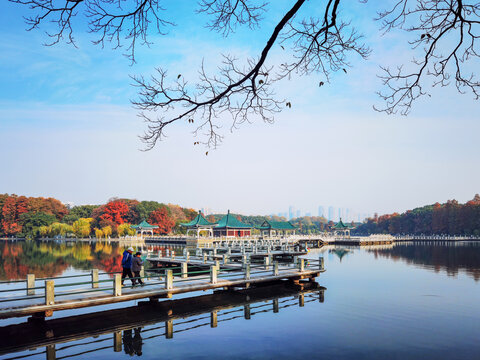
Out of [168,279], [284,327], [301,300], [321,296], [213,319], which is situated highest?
[168,279]

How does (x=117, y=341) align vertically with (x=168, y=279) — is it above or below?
below

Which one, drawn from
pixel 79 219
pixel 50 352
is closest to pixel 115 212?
pixel 79 219

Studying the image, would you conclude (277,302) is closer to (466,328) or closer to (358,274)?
(466,328)

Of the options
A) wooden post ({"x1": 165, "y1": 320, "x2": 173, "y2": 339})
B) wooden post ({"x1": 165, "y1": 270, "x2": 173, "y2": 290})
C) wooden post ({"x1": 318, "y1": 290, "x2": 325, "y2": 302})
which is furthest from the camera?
wooden post ({"x1": 318, "y1": 290, "x2": 325, "y2": 302})

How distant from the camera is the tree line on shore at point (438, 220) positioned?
370ft

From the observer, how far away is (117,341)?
15812mm

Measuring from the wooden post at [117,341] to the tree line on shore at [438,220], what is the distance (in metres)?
112

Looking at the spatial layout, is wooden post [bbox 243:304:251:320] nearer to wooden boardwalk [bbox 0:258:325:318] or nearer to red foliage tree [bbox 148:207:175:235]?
wooden boardwalk [bbox 0:258:325:318]

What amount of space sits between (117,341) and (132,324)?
6.87 feet

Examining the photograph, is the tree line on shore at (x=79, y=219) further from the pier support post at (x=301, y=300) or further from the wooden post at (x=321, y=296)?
the pier support post at (x=301, y=300)

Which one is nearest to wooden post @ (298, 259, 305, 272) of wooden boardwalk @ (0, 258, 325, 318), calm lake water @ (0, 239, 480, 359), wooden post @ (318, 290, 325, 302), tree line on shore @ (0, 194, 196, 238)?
calm lake water @ (0, 239, 480, 359)

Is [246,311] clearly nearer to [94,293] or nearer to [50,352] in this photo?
[94,293]

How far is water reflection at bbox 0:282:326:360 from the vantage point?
1490 cm

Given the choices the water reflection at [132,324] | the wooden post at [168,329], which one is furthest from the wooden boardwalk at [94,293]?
the wooden post at [168,329]
